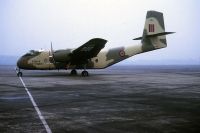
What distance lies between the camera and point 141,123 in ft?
25.8

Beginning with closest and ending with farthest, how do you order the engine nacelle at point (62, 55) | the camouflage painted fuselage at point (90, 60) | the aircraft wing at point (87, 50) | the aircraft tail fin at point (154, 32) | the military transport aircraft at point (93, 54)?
the aircraft wing at point (87, 50), the military transport aircraft at point (93, 54), the engine nacelle at point (62, 55), the camouflage painted fuselage at point (90, 60), the aircraft tail fin at point (154, 32)

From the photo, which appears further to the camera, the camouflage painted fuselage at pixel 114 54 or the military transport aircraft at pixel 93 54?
the camouflage painted fuselage at pixel 114 54

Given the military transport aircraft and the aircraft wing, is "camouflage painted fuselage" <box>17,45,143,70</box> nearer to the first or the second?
the military transport aircraft

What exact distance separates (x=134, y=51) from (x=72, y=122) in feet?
89.4

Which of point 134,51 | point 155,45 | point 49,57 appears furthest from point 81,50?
point 155,45

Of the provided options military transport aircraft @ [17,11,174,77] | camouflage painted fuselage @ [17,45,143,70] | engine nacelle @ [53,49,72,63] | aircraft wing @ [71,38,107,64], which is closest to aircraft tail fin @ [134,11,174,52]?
military transport aircraft @ [17,11,174,77]

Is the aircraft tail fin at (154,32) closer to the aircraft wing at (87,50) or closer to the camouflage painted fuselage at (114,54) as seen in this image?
the camouflage painted fuselage at (114,54)

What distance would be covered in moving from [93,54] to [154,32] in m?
8.40

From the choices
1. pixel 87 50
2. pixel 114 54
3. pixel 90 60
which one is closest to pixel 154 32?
pixel 114 54

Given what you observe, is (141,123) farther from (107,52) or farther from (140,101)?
(107,52)

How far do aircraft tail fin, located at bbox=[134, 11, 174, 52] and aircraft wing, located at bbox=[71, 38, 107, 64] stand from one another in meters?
6.45

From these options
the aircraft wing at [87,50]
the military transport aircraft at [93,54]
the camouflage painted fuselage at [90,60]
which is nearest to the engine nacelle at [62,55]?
the military transport aircraft at [93,54]

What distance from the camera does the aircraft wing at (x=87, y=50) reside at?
98.0 feet

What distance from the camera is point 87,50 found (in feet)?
101
